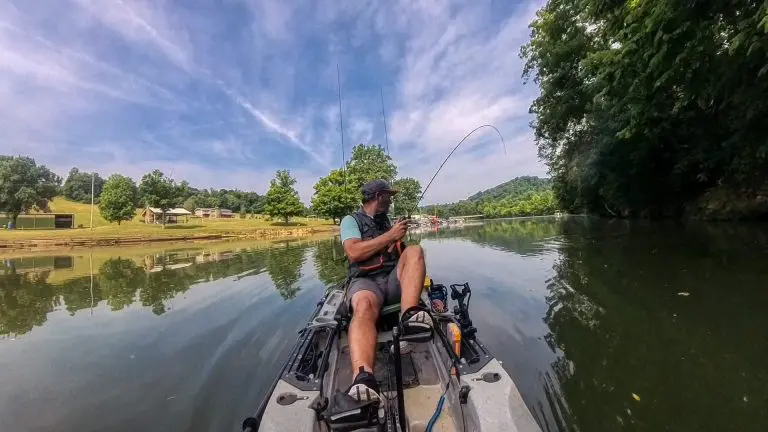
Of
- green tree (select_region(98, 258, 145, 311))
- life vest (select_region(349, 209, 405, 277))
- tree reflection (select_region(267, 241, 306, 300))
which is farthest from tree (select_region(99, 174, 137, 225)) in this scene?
life vest (select_region(349, 209, 405, 277))

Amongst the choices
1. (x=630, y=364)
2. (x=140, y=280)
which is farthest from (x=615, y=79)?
(x=140, y=280)

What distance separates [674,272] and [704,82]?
6.00 meters

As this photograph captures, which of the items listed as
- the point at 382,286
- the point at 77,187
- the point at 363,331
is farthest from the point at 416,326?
the point at 77,187

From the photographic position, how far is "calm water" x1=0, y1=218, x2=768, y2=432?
11.7 feet

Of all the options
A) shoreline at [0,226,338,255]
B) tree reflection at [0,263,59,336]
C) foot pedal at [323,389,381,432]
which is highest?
shoreline at [0,226,338,255]

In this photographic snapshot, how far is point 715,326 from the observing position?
509 centimetres

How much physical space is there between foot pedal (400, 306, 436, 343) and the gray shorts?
519 mm

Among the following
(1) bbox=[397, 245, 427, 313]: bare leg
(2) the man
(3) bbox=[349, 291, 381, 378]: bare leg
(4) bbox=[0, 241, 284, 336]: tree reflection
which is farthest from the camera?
(4) bbox=[0, 241, 284, 336]: tree reflection

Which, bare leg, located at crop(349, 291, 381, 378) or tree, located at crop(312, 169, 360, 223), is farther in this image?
tree, located at crop(312, 169, 360, 223)

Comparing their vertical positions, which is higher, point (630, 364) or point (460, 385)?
point (460, 385)

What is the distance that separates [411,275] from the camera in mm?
3514

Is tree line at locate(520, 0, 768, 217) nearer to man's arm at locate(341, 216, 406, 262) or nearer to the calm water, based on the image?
the calm water

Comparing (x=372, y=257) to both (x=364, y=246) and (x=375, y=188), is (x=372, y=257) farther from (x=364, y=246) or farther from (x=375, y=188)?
(x=375, y=188)

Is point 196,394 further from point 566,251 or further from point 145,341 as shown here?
point 566,251
